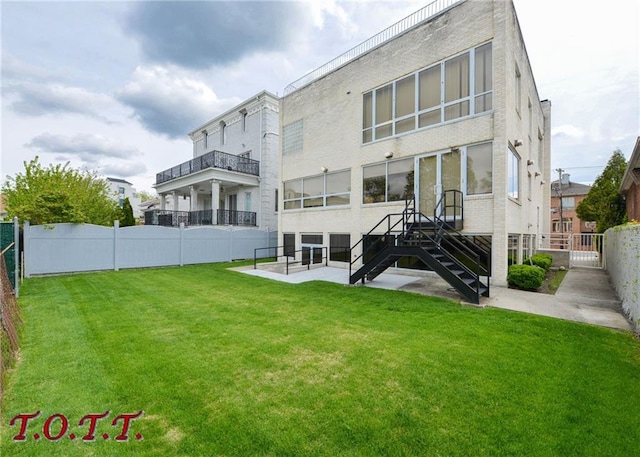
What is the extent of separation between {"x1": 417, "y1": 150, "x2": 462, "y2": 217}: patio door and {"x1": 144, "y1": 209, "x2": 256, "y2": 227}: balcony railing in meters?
12.7

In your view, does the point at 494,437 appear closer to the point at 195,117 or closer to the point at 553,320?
the point at 553,320

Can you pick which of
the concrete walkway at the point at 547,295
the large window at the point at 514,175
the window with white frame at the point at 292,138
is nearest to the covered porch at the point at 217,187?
the window with white frame at the point at 292,138

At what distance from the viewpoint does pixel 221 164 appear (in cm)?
1962

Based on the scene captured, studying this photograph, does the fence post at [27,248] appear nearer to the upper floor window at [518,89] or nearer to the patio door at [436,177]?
the patio door at [436,177]

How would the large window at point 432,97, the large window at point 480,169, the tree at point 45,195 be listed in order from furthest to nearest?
1. the tree at point 45,195
2. the large window at point 432,97
3. the large window at point 480,169

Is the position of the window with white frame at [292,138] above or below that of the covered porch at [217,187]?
above

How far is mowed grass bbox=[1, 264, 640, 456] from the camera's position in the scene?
244 cm

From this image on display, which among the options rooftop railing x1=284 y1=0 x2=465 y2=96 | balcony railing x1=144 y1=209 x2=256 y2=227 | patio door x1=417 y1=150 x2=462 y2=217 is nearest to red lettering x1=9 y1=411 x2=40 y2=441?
patio door x1=417 y1=150 x2=462 y2=217

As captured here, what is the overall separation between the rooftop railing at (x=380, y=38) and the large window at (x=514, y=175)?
5586 mm

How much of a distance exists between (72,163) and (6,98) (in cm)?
367

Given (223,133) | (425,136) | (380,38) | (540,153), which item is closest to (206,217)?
(223,133)

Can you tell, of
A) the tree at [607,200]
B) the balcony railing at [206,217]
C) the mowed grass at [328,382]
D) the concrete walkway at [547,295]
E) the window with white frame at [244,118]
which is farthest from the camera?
the window with white frame at [244,118]

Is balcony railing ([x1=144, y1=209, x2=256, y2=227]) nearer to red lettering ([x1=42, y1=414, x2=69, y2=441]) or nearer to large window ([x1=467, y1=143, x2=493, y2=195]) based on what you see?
large window ([x1=467, y1=143, x2=493, y2=195])

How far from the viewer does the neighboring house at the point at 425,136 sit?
909 cm
